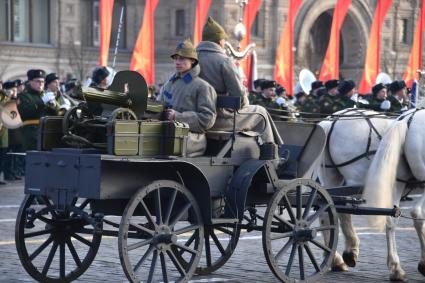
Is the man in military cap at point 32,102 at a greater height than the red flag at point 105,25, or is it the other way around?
the red flag at point 105,25

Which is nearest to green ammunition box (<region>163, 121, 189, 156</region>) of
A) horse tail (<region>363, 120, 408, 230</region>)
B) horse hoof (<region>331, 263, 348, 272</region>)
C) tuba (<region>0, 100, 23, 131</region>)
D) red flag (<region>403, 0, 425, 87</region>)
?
horse tail (<region>363, 120, 408, 230</region>)

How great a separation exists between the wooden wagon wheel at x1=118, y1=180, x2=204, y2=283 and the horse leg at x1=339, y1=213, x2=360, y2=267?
93.0 inches

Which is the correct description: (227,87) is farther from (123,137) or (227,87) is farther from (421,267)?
(421,267)

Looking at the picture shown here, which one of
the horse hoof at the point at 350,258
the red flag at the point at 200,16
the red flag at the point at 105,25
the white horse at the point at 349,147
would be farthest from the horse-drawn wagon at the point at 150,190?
the red flag at the point at 200,16

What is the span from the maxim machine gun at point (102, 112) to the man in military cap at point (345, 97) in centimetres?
1040

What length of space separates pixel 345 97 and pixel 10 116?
6077 mm

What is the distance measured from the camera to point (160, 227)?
8320 millimetres

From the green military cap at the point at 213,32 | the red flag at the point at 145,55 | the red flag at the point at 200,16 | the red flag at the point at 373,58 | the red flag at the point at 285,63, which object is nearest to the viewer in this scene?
the green military cap at the point at 213,32

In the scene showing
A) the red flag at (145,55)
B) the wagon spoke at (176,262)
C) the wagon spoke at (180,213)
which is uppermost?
the red flag at (145,55)

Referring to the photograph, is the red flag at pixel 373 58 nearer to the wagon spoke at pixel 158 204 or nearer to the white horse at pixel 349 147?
the white horse at pixel 349 147

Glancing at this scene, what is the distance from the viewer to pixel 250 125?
952cm

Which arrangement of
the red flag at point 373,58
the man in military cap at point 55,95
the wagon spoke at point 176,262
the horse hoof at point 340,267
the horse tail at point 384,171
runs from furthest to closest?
1. the red flag at point 373,58
2. the man in military cap at point 55,95
3. the horse hoof at point 340,267
4. the horse tail at point 384,171
5. the wagon spoke at point 176,262

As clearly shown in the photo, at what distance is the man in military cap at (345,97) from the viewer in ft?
61.8

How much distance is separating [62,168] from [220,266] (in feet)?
7.78
